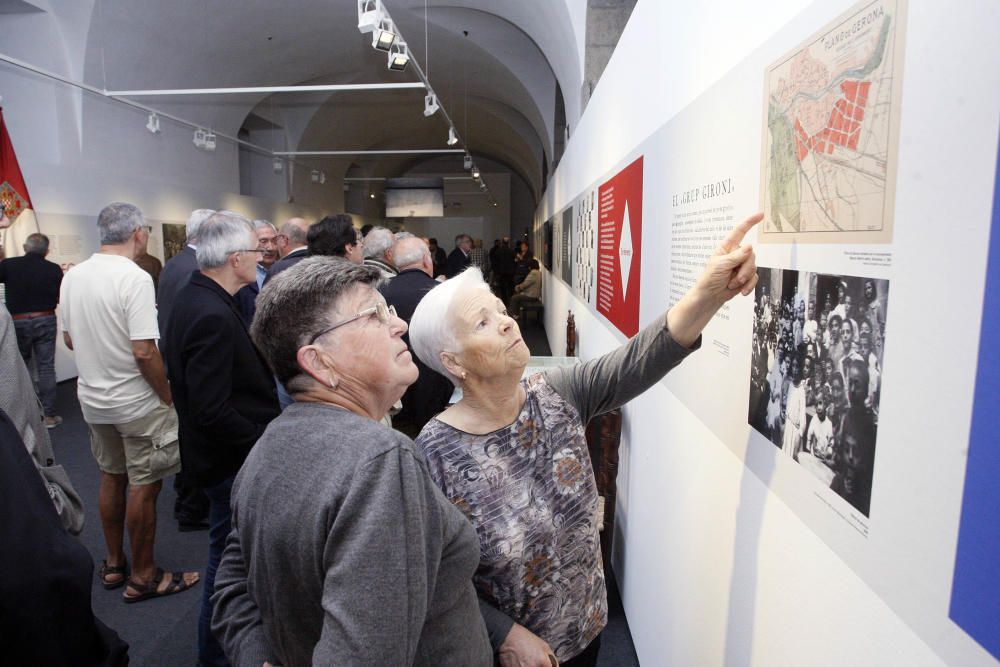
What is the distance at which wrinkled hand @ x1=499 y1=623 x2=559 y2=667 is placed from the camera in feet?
5.06

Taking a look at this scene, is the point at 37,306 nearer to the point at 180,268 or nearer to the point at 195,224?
the point at 180,268

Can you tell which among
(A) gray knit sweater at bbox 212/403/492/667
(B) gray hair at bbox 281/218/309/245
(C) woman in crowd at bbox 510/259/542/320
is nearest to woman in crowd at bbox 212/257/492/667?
(A) gray knit sweater at bbox 212/403/492/667

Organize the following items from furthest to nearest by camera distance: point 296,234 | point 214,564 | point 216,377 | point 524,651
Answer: point 296,234 → point 214,564 → point 216,377 → point 524,651

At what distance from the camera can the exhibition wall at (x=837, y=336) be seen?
82 centimetres

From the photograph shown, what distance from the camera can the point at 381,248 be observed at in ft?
16.2

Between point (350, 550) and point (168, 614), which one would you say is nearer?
point (350, 550)

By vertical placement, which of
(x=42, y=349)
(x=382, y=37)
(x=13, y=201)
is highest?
(x=382, y=37)

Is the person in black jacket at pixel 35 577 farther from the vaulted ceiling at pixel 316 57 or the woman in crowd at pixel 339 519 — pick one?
the vaulted ceiling at pixel 316 57

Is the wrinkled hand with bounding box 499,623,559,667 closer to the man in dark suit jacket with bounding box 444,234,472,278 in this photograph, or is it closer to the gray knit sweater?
the gray knit sweater

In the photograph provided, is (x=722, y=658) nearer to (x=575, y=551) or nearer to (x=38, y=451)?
(x=575, y=551)

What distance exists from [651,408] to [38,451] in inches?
93.1

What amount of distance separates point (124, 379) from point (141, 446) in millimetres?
398

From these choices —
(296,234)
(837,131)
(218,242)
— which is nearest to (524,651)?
(837,131)

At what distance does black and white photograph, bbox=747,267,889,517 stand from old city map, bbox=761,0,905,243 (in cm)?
10
